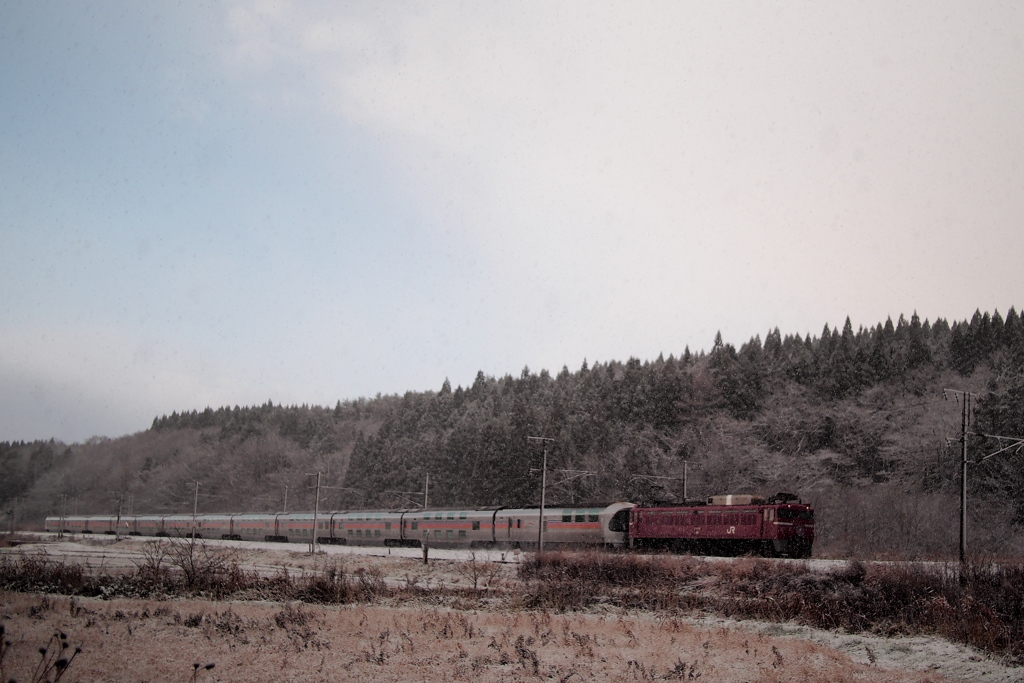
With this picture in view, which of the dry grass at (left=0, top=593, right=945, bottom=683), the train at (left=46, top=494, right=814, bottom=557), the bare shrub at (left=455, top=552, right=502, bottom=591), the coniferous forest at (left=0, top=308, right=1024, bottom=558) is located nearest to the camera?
the dry grass at (left=0, top=593, right=945, bottom=683)

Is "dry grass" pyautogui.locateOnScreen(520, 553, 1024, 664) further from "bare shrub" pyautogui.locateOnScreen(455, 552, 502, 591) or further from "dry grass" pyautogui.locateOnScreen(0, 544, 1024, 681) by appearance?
"bare shrub" pyautogui.locateOnScreen(455, 552, 502, 591)

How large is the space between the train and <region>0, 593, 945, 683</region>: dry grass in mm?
15836

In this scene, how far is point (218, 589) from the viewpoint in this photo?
1150 inches

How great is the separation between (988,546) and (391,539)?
4382 centimetres

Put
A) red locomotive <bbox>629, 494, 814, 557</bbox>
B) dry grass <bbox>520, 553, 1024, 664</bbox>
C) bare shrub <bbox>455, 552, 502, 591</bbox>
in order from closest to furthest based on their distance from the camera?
dry grass <bbox>520, 553, 1024, 664</bbox> < bare shrub <bbox>455, 552, 502, 591</bbox> < red locomotive <bbox>629, 494, 814, 557</bbox>

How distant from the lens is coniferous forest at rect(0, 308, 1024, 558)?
63.8 meters

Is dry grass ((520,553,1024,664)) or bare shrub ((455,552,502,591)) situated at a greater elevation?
dry grass ((520,553,1024,664))

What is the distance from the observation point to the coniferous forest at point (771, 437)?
209ft

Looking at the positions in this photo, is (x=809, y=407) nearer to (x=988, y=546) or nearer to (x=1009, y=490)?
(x=1009, y=490)

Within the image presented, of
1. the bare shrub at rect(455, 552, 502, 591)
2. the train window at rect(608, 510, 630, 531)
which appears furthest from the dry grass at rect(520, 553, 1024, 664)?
the train window at rect(608, 510, 630, 531)

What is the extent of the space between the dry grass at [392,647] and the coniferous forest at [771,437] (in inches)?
963

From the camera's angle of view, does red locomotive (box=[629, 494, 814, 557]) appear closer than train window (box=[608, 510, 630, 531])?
Yes

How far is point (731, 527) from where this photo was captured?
40.8 metres

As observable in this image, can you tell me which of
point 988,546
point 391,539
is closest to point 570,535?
point 391,539
